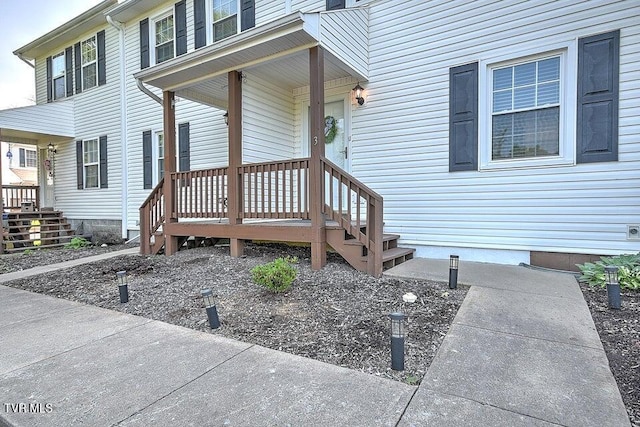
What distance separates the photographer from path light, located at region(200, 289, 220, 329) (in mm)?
3025

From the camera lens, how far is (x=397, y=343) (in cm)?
223

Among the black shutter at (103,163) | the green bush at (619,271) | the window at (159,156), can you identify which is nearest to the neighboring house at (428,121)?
the green bush at (619,271)

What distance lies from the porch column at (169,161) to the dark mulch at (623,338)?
6.26m

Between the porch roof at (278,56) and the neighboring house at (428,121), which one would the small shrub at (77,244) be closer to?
the neighboring house at (428,121)

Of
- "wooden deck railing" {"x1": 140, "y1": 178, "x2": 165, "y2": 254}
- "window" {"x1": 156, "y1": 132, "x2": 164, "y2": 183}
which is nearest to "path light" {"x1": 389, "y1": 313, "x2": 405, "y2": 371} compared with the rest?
"wooden deck railing" {"x1": 140, "y1": 178, "x2": 165, "y2": 254}

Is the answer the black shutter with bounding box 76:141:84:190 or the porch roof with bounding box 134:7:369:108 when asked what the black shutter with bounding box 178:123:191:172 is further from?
the black shutter with bounding box 76:141:84:190

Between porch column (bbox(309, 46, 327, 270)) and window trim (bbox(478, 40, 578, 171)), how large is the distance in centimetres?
243

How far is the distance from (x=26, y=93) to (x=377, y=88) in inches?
959

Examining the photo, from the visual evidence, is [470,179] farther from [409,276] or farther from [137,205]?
[137,205]

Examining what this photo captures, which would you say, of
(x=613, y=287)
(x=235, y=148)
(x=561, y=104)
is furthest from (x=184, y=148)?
(x=613, y=287)

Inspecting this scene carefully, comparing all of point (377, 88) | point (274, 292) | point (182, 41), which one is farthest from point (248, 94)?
point (274, 292)

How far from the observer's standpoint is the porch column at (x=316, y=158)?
4590 mm

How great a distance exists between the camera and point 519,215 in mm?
4895

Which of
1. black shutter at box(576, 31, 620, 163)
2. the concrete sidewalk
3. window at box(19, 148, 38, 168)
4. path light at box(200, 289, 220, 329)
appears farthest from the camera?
window at box(19, 148, 38, 168)
